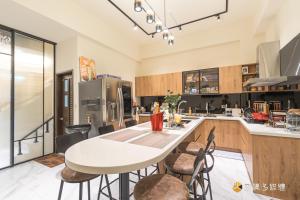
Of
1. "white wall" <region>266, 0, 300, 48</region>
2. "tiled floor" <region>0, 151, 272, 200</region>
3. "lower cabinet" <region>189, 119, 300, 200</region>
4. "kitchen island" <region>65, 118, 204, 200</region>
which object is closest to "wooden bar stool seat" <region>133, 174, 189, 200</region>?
"kitchen island" <region>65, 118, 204, 200</region>

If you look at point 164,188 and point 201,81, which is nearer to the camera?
point 164,188

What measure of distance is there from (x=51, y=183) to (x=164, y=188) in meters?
2.19

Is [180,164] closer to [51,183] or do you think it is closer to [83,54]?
[51,183]

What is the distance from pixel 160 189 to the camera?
1.13 metres

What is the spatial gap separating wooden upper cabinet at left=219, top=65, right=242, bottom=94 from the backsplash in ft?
1.15

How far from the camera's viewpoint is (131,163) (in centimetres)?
92

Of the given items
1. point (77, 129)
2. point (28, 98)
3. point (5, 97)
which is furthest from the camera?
point (28, 98)

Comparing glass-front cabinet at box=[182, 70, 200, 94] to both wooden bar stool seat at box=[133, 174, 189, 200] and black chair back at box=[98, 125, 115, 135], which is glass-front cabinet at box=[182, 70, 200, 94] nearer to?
black chair back at box=[98, 125, 115, 135]

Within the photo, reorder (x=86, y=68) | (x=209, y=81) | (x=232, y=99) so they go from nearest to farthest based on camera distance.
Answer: (x=86, y=68)
(x=232, y=99)
(x=209, y=81)

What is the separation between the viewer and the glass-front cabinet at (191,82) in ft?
14.6

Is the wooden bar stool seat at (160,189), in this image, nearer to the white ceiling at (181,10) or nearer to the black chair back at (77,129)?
the black chair back at (77,129)

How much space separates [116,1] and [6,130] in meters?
3.53

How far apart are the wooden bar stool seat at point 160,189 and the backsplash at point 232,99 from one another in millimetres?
3325

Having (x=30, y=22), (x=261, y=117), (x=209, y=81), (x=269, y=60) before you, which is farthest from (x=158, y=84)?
(x=30, y=22)
